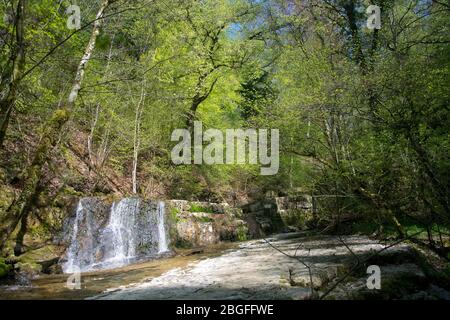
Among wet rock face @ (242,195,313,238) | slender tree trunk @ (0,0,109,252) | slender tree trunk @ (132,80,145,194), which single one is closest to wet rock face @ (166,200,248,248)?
slender tree trunk @ (132,80,145,194)

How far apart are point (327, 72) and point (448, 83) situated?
19.1 ft

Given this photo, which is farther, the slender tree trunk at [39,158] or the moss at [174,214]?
the moss at [174,214]

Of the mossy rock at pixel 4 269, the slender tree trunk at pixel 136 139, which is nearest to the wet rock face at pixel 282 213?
the slender tree trunk at pixel 136 139

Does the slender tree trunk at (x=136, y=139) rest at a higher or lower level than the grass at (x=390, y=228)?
higher

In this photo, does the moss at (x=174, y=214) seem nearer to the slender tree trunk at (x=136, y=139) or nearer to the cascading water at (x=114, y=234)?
the cascading water at (x=114, y=234)

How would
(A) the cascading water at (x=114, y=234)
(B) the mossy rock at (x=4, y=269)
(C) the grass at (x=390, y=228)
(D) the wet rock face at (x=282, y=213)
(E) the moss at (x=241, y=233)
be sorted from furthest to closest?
1. (D) the wet rock face at (x=282, y=213)
2. (E) the moss at (x=241, y=233)
3. (C) the grass at (x=390, y=228)
4. (A) the cascading water at (x=114, y=234)
5. (B) the mossy rock at (x=4, y=269)

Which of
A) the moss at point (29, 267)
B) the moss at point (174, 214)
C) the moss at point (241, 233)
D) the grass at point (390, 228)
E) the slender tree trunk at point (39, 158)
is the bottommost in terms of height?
the moss at point (241, 233)

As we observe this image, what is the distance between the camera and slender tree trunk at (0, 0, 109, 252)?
25.9 ft

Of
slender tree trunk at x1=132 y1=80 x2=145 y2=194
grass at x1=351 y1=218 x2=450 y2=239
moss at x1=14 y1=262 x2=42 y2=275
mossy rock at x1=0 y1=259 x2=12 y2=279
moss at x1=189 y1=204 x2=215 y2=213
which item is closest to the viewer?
mossy rock at x1=0 y1=259 x2=12 y2=279

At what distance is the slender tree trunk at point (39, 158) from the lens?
7.89m

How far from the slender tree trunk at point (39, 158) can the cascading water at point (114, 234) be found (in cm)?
211

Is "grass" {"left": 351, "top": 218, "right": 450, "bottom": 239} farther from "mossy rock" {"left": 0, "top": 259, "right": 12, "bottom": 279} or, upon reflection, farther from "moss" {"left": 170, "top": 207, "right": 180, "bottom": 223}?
"mossy rock" {"left": 0, "top": 259, "right": 12, "bottom": 279}

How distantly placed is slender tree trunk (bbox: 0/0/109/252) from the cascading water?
6.93 feet

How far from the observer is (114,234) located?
11555 mm
